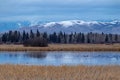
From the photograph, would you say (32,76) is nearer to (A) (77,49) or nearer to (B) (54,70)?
(B) (54,70)

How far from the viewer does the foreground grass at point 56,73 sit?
20.1 m

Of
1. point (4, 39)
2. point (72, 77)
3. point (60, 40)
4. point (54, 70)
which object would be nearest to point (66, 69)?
point (54, 70)

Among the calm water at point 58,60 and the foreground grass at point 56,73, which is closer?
the foreground grass at point 56,73

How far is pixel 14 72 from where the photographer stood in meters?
21.8

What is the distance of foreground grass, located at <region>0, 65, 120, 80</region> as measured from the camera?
20.1 metres

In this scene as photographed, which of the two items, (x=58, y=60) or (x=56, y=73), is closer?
(x=56, y=73)

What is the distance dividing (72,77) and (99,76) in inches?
61.4

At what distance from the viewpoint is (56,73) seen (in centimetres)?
2191

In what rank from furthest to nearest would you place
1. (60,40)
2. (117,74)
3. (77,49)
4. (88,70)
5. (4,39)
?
(60,40), (4,39), (77,49), (88,70), (117,74)

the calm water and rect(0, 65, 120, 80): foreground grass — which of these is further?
the calm water

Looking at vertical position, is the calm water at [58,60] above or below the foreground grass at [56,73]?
below

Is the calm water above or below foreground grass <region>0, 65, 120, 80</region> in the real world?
below

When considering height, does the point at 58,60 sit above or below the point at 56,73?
below

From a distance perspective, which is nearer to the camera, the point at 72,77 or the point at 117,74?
the point at 72,77
